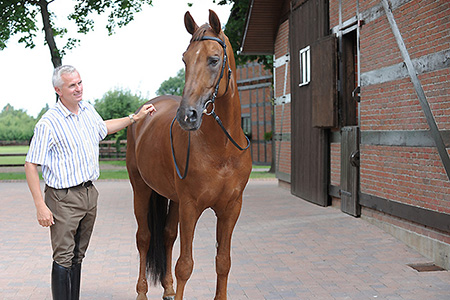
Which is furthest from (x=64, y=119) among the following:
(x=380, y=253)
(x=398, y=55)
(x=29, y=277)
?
(x=398, y=55)

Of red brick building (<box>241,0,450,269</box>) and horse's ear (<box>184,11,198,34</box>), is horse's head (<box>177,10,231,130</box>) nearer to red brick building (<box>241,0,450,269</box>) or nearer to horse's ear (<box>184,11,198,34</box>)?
horse's ear (<box>184,11,198,34</box>)

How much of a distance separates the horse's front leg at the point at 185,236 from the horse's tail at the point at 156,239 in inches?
31.8

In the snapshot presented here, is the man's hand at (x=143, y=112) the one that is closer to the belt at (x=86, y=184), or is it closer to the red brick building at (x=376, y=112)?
the belt at (x=86, y=184)

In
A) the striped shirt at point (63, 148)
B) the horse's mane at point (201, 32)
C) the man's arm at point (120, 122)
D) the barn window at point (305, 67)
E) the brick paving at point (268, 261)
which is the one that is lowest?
the brick paving at point (268, 261)

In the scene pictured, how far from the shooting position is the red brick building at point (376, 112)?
6512 mm

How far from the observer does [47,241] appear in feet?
26.3

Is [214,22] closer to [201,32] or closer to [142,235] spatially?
[201,32]

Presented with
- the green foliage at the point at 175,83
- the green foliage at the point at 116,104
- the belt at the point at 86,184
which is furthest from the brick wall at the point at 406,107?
the green foliage at the point at 175,83

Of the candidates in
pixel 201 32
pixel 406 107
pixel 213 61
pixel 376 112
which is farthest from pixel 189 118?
pixel 376 112

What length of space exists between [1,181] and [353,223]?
14.4 meters

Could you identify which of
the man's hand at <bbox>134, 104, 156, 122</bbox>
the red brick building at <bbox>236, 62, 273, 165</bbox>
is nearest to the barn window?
the man's hand at <bbox>134, 104, 156, 122</bbox>

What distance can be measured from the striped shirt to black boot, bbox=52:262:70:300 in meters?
0.54

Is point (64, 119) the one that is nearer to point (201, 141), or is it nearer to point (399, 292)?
point (201, 141)

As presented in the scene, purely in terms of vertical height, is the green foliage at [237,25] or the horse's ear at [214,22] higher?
the green foliage at [237,25]
